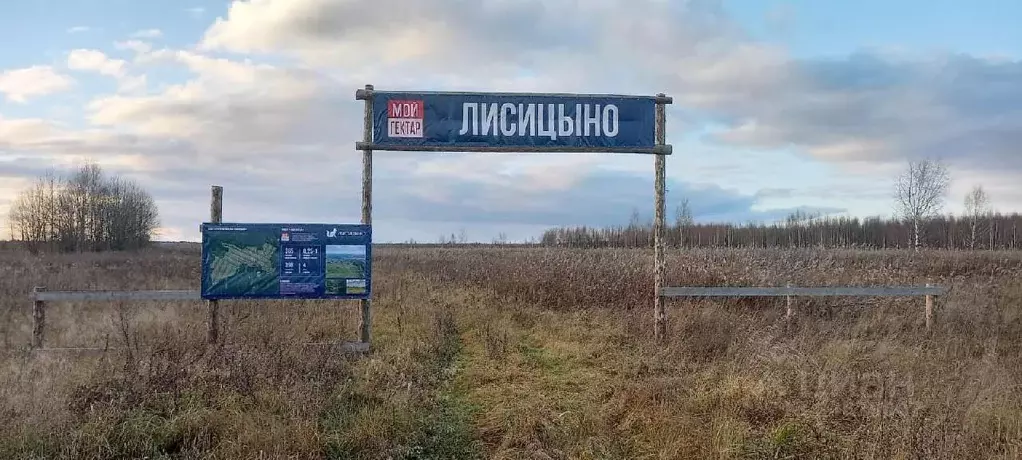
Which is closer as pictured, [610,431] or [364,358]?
[610,431]

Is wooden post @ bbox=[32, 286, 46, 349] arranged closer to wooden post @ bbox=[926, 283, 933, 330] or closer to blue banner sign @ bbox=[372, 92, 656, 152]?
blue banner sign @ bbox=[372, 92, 656, 152]

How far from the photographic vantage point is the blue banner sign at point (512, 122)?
9.44 meters

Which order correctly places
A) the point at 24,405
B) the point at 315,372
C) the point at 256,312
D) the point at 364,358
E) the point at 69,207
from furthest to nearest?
the point at 69,207 < the point at 256,312 < the point at 364,358 < the point at 315,372 < the point at 24,405

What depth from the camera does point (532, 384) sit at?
7488 millimetres

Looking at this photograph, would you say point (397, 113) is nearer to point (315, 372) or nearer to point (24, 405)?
point (315, 372)

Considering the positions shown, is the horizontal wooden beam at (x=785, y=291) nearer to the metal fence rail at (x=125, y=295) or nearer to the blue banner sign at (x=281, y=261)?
the blue banner sign at (x=281, y=261)

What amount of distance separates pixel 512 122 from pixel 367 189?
7.64ft

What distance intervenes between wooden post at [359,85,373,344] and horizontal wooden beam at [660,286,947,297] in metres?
4.39

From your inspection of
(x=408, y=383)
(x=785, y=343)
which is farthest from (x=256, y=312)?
(x=785, y=343)

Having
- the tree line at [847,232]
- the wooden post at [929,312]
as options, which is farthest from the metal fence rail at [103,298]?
the tree line at [847,232]

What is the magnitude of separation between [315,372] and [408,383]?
1015 mm

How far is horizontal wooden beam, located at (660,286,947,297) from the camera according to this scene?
984cm

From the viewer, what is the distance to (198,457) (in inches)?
196

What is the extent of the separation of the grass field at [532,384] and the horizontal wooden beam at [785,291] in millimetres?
499
